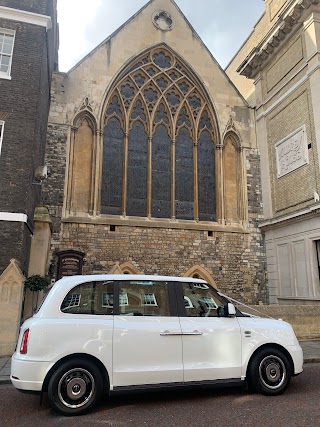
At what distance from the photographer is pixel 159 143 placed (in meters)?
16.2

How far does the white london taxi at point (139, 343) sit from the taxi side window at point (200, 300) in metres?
0.02

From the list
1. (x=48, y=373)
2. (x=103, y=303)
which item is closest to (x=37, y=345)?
(x=48, y=373)

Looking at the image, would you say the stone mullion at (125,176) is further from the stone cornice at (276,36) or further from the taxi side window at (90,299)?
the taxi side window at (90,299)

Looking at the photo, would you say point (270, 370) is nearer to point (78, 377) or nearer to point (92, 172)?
point (78, 377)

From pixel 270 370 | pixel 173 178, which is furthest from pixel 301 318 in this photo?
pixel 173 178

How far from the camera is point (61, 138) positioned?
48.0 feet

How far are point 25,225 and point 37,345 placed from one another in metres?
6.14

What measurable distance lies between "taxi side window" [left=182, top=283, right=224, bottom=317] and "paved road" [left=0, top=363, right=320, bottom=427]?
3.91 ft

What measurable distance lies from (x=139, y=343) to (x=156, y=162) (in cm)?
1186

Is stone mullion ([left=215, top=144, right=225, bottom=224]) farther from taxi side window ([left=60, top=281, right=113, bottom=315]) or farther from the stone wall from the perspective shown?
taxi side window ([left=60, top=281, right=113, bottom=315])

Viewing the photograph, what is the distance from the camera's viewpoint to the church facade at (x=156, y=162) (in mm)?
14297

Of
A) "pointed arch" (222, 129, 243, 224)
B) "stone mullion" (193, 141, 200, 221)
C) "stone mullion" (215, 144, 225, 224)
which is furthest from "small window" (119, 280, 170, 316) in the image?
"pointed arch" (222, 129, 243, 224)

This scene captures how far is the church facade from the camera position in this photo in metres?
14.3

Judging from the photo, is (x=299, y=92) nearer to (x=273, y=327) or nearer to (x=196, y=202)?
(x=196, y=202)
